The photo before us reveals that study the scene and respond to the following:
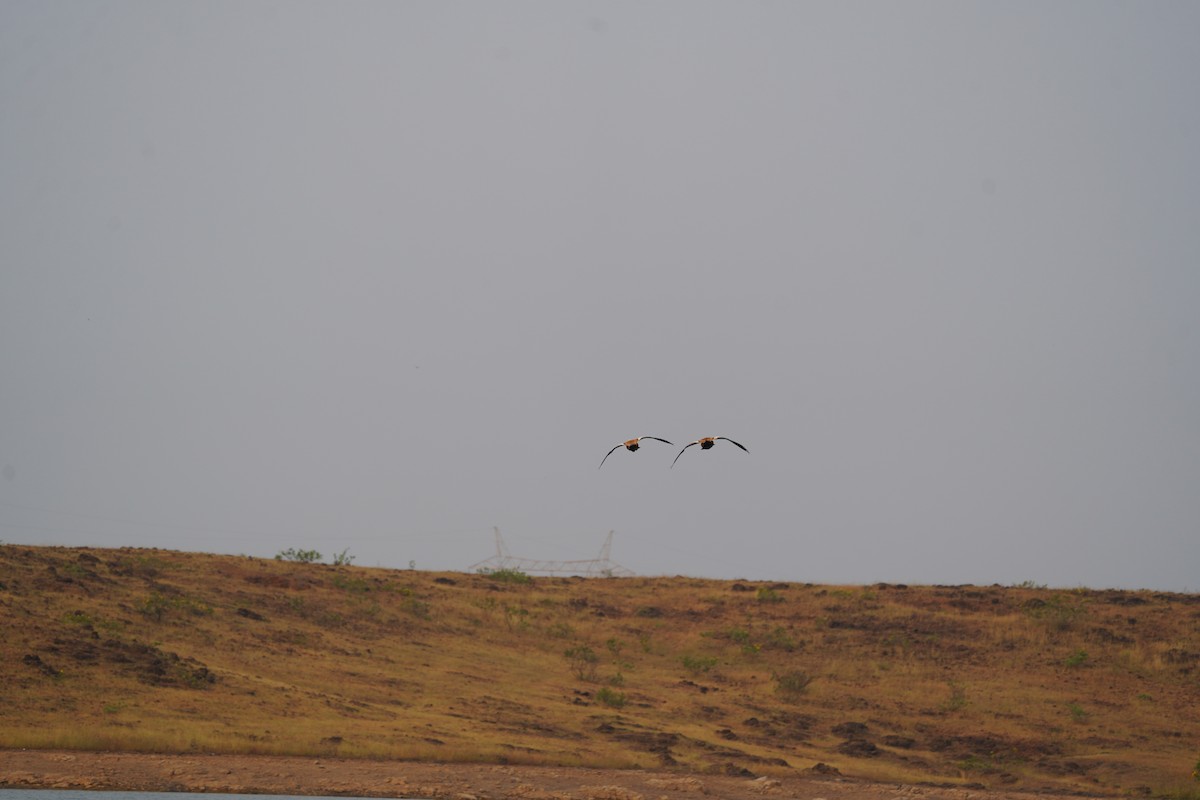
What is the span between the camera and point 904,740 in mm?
42219

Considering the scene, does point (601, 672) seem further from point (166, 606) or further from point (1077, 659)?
point (1077, 659)

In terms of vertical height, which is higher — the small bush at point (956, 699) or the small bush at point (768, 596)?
the small bush at point (768, 596)

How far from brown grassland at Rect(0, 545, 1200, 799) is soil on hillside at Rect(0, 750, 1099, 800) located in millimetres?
886

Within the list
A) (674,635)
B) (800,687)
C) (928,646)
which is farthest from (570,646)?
(928,646)

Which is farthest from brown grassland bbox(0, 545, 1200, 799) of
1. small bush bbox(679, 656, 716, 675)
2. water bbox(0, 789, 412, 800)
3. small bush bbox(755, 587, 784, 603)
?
water bbox(0, 789, 412, 800)

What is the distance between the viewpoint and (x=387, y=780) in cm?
3177

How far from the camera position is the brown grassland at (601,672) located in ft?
118

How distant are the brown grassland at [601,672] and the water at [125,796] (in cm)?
322

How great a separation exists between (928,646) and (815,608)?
7.43 meters

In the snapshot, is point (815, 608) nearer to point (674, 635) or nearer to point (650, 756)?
point (674, 635)

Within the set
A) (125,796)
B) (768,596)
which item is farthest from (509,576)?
(125,796)

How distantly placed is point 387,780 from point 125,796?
637 cm

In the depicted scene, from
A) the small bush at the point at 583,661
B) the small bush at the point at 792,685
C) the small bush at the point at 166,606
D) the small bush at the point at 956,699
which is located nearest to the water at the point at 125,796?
the small bush at the point at 166,606

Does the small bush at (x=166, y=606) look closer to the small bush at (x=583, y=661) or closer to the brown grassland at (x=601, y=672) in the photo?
the brown grassland at (x=601, y=672)
